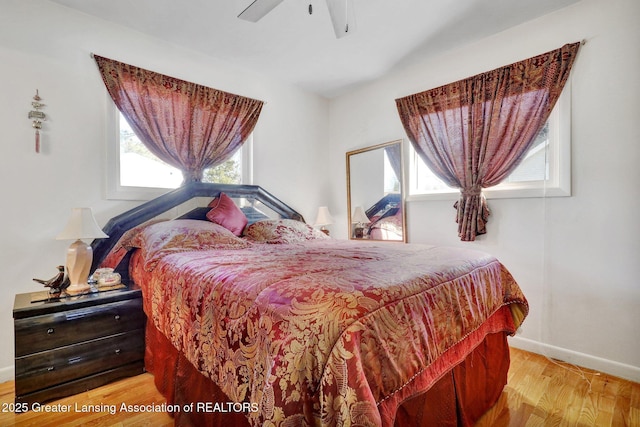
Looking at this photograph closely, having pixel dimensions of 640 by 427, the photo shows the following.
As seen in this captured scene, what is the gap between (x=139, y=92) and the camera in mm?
2605

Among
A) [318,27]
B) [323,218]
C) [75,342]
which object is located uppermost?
[318,27]

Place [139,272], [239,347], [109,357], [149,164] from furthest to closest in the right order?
[149,164] < [139,272] < [109,357] < [239,347]

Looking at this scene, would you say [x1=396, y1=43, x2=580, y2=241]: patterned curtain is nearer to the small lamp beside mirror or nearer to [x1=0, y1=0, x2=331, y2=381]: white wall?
the small lamp beside mirror

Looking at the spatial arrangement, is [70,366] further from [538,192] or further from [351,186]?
[538,192]

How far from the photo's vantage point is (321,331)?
0.87m

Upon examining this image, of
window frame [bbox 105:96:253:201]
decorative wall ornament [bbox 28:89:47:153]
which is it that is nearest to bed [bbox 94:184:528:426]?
window frame [bbox 105:96:253:201]

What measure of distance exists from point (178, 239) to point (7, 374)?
1.46m

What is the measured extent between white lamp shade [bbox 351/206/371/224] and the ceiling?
5.32 feet

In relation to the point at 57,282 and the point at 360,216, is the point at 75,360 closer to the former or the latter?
the point at 57,282

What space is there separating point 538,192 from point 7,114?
13.1ft

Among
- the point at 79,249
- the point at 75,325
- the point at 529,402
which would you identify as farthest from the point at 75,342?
the point at 529,402

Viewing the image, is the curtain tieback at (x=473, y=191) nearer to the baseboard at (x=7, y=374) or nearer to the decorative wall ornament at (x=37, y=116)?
the decorative wall ornament at (x=37, y=116)

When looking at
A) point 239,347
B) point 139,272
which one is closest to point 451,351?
point 239,347

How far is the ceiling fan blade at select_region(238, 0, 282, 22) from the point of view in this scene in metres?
1.72
